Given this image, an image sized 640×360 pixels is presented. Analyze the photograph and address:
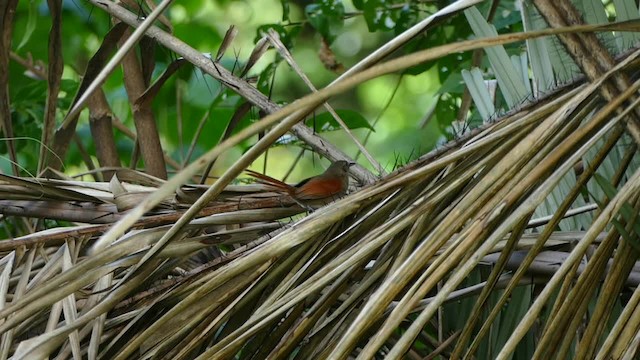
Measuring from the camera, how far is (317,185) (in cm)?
161

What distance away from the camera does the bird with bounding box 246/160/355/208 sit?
1396mm

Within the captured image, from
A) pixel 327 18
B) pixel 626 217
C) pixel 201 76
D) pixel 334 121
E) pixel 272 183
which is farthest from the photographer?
pixel 201 76

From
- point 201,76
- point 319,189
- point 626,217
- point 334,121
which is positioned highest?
point 201,76

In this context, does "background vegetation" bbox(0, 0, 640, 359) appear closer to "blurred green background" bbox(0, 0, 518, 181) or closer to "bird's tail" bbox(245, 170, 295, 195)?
"bird's tail" bbox(245, 170, 295, 195)

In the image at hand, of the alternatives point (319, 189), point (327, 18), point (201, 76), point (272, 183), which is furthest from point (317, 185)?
point (201, 76)

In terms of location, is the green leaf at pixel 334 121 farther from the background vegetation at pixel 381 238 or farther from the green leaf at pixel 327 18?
the background vegetation at pixel 381 238

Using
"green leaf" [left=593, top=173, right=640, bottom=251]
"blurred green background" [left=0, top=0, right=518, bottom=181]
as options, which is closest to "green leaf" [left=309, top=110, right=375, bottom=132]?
"blurred green background" [left=0, top=0, right=518, bottom=181]

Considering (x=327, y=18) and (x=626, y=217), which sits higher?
(x=327, y=18)

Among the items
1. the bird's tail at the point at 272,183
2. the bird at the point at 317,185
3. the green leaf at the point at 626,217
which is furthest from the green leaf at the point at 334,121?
the green leaf at the point at 626,217

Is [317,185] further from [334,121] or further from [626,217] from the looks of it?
[626,217]

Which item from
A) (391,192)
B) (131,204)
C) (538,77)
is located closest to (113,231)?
(391,192)

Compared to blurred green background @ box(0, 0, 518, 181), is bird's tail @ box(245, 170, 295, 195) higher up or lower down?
lower down

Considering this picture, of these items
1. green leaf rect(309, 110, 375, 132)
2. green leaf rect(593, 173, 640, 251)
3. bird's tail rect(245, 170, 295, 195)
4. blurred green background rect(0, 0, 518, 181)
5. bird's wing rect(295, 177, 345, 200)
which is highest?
blurred green background rect(0, 0, 518, 181)

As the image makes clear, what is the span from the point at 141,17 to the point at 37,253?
48cm
